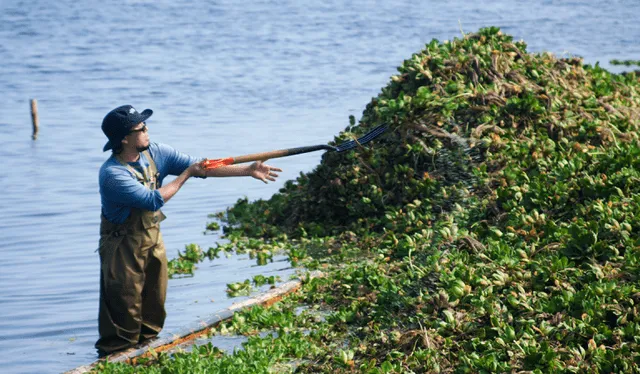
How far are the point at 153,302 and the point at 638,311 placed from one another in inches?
170

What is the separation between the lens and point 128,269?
8305 mm

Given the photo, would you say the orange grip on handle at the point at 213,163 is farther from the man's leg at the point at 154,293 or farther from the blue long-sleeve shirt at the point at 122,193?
the man's leg at the point at 154,293

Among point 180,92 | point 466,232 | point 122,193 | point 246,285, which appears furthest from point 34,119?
point 466,232

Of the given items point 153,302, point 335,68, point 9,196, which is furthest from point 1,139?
point 153,302

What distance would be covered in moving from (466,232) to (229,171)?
7.84 ft

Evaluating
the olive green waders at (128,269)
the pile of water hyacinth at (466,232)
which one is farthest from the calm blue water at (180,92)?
the pile of water hyacinth at (466,232)

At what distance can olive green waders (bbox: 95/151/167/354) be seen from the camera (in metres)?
8.30

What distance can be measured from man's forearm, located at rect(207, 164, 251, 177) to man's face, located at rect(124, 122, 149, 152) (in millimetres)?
674

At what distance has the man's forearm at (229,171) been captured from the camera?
862 centimetres

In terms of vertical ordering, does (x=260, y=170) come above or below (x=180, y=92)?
above

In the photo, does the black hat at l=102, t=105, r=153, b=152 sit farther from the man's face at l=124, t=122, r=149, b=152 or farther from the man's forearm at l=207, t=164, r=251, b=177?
the man's forearm at l=207, t=164, r=251, b=177

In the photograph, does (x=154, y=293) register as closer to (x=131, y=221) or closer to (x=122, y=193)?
(x=131, y=221)

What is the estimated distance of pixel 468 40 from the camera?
13.0 meters

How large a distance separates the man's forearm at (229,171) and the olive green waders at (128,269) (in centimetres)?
53
